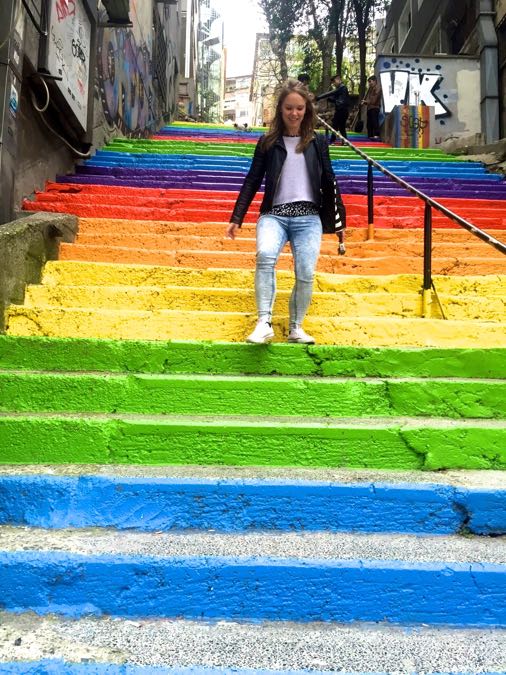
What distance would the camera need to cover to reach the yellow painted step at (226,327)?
3672mm

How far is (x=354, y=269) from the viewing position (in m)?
5.06

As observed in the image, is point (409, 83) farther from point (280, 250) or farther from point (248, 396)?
point (248, 396)

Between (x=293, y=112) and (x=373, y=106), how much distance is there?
39.1 ft

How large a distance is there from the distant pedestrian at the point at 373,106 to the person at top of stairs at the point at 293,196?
11.8 m

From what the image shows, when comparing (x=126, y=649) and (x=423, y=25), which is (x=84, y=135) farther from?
(x=423, y=25)

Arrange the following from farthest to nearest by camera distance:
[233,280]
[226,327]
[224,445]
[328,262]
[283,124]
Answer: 1. [328,262]
2. [233,280]
3. [226,327]
4. [283,124]
5. [224,445]

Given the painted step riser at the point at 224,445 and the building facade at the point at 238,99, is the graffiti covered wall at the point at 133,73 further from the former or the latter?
the building facade at the point at 238,99

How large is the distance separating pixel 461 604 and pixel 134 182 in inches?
257

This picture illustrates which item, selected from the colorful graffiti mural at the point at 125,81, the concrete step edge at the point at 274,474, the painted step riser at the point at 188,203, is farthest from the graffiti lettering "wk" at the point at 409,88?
the concrete step edge at the point at 274,474

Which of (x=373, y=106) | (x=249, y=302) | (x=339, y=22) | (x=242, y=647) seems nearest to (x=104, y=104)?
(x=249, y=302)

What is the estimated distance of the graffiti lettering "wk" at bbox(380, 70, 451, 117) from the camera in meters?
13.6

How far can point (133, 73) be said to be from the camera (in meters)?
12.0

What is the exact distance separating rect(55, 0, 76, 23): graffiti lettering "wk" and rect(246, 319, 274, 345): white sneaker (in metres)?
4.37

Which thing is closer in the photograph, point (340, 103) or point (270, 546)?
point (270, 546)
